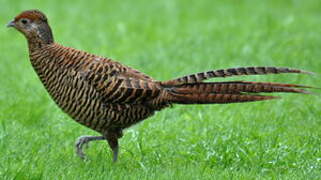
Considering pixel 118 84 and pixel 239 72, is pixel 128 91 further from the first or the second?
pixel 239 72

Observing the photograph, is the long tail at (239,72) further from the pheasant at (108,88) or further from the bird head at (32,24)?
the bird head at (32,24)

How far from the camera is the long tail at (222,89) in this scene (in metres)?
6.90

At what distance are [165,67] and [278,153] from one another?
4.31 m

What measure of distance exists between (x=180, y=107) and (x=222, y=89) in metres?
2.67

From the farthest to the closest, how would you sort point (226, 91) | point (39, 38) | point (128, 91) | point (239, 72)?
point (39, 38) → point (128, 91) → point (226, 91) → point (239, 72)

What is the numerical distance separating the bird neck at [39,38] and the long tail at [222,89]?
1.27 m

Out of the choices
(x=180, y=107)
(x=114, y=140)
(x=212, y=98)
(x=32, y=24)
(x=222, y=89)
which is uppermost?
(x=180, y=107)

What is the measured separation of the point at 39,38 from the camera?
7441 millimetres

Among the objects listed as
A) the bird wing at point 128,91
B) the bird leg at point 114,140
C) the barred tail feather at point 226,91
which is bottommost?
the bird leg at point 114,140

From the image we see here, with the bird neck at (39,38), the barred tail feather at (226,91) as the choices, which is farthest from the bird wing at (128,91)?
the bird neck at (39,38)

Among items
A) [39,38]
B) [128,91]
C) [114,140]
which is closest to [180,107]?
[114,140]

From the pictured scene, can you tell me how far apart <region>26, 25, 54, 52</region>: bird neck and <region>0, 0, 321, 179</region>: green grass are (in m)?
1.10

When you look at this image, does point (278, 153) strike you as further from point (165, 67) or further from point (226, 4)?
point (226, 4)

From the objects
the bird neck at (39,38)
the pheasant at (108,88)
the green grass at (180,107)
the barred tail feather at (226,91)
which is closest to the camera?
the barred tail feather at (226,91)
